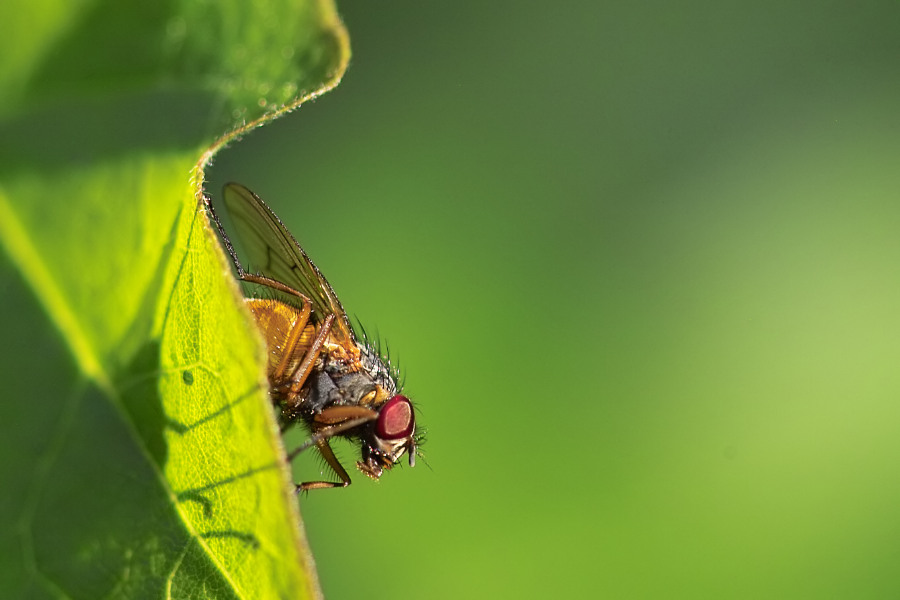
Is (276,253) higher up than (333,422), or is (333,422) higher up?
(276,253)

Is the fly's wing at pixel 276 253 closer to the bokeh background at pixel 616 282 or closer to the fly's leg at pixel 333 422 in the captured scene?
the fly's leg at pixel 333 422

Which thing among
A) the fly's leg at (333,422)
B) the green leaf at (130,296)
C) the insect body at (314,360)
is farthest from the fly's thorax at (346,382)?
the green leaf at (130,296)

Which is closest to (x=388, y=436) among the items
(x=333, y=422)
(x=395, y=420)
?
(x=395, y=420)

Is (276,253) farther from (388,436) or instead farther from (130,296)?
(130,296)

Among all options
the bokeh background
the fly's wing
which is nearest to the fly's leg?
the fly's wing

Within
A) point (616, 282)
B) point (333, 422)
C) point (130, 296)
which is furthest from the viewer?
point (616, 282)

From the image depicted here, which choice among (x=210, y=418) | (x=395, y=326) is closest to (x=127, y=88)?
(x=210, y=418)
